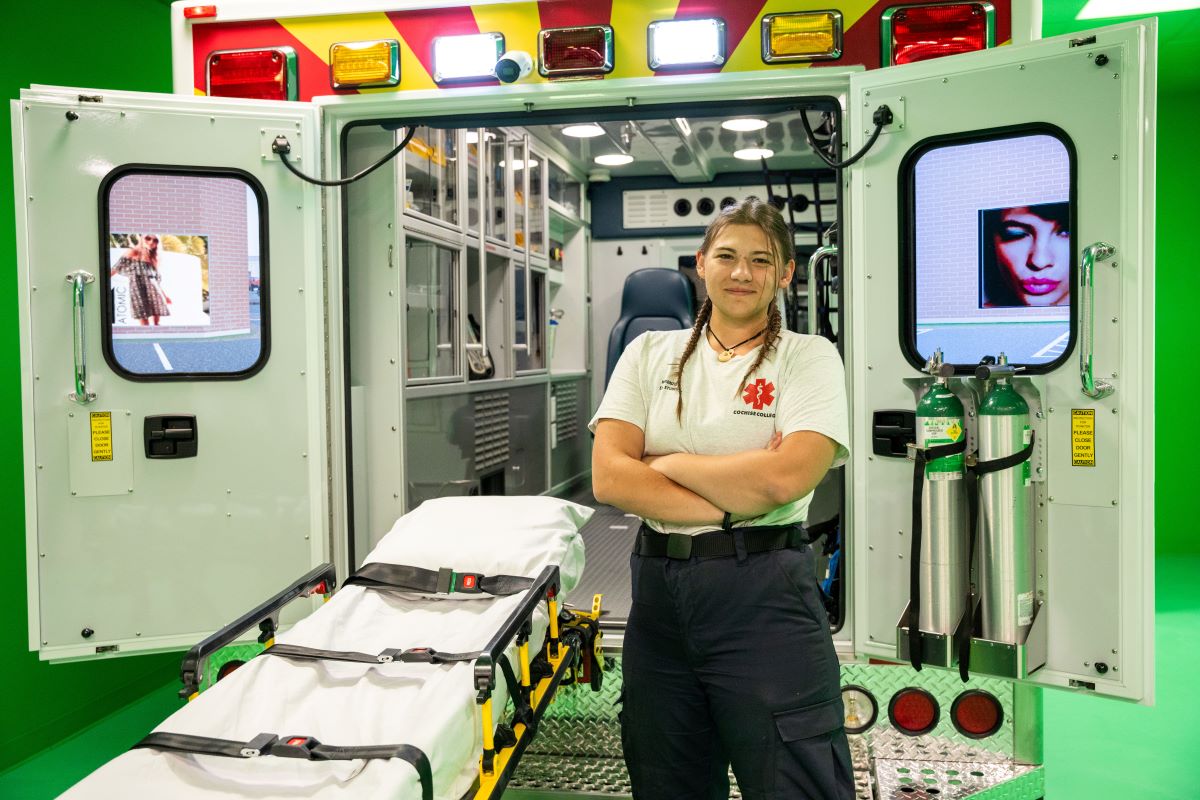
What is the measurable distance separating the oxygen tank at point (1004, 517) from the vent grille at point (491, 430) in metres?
3.29

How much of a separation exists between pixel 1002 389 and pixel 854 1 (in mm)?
1240

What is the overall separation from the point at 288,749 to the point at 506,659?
0.57m

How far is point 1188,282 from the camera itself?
7496mm

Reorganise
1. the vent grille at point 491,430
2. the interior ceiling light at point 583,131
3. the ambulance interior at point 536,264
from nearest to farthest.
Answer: the ambulance interior at point 536,264 → the vent grille at point 491,430 → the interior ceiling light at point 583,131

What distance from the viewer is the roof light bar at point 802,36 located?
278 cm

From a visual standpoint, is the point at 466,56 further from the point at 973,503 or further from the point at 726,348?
the point at 973,503

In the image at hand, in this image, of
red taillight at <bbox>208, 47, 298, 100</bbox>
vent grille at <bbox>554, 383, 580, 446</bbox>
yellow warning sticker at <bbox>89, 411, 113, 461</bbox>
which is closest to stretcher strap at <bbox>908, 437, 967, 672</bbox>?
red taillight at <bbox>208, 47, 298, 100</bbox>

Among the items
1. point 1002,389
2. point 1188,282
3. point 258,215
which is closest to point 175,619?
point 258,215

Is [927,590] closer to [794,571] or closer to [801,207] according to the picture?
[794,571]

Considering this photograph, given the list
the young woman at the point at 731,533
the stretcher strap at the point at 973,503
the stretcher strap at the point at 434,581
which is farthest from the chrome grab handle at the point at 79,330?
the stretcher strap at the point at 973,503

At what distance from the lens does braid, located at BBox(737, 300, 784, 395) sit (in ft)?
6.87

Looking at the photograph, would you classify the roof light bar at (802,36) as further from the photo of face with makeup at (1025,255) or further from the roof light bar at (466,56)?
the roof light bar at (466,56)

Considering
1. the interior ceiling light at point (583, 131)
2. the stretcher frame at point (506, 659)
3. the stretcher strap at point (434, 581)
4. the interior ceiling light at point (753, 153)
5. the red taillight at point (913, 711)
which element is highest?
the interior ceiling light at point (583, 131)

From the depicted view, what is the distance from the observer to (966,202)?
106 inches
